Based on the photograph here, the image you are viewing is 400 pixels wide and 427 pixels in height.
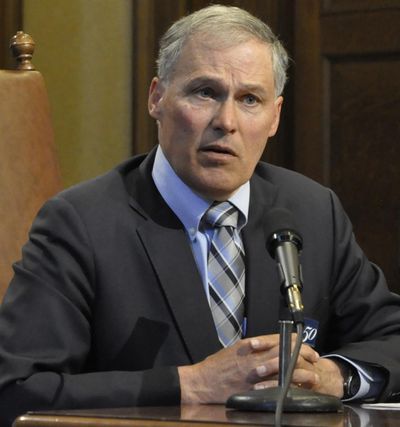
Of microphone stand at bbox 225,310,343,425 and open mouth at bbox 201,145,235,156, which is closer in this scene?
microphone stand at bbox 225,310,343,425

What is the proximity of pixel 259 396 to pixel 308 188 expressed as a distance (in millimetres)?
988

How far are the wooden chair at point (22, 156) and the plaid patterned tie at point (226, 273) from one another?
0.78 m

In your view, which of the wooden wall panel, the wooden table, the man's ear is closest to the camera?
the wooden table

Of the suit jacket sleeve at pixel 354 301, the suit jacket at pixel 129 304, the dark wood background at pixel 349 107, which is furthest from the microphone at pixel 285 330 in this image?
the dark wood background at pixel 349 107

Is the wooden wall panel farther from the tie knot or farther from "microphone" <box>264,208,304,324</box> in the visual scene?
"microphone" <box>264,208,304,324</box>

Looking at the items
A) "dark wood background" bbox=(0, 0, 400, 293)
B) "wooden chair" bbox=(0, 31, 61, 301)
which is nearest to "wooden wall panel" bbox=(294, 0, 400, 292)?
"dark wood background" bbox=(0, 0, 400, 293)

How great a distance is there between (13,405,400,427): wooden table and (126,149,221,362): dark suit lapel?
1.60ft

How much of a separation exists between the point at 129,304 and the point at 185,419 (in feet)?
2.38

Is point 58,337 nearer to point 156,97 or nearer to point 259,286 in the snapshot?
point 259,286

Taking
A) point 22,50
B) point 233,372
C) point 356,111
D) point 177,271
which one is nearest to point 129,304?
point 177,271

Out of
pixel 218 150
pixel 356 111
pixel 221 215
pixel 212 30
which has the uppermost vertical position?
pixel 212 30

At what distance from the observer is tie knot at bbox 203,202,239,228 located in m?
2.65

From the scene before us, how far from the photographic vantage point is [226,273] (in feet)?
8.63

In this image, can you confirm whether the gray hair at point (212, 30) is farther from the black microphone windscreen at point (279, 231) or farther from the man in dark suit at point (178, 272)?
the black microphone windscreen at point (279, 231)
